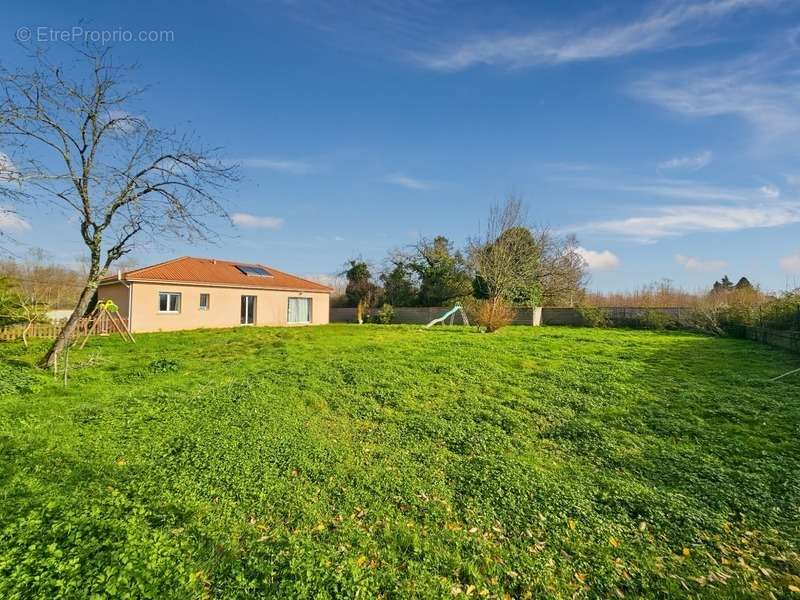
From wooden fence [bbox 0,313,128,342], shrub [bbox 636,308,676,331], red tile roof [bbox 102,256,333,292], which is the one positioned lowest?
wooden fence [bbox 0,313,128,342]

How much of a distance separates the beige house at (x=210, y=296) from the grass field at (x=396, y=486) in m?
11.8

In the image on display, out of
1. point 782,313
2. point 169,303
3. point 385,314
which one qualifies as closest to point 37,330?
point 169,303

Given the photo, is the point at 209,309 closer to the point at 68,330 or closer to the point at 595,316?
the point at 68,330

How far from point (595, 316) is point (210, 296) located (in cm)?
2193

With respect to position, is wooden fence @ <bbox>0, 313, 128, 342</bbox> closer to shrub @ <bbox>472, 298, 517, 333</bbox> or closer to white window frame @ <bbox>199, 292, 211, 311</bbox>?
white window frame @ <bbox>199, 292, 211, 311</bbox>

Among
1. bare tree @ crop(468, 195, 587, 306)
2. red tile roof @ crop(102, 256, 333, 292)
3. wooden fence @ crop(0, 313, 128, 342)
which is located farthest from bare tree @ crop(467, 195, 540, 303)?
wooden fence @ crop(0, 313, 128, 342)

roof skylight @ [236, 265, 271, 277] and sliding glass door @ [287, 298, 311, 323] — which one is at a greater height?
roof skylight @ [236, 265, 271, 277]

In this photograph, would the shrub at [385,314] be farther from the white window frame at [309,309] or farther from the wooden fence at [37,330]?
the wooden fence at [37,330]

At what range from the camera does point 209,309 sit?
2194 centimetres

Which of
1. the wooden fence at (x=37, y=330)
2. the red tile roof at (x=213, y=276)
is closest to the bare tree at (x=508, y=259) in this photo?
the red tile roof at (x=213, y=276)

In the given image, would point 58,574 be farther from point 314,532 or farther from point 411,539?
point 411,539

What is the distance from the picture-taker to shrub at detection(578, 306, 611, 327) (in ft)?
80.1

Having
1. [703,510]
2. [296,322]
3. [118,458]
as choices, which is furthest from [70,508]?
[296,322]

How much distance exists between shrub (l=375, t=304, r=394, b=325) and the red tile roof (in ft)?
14.1
